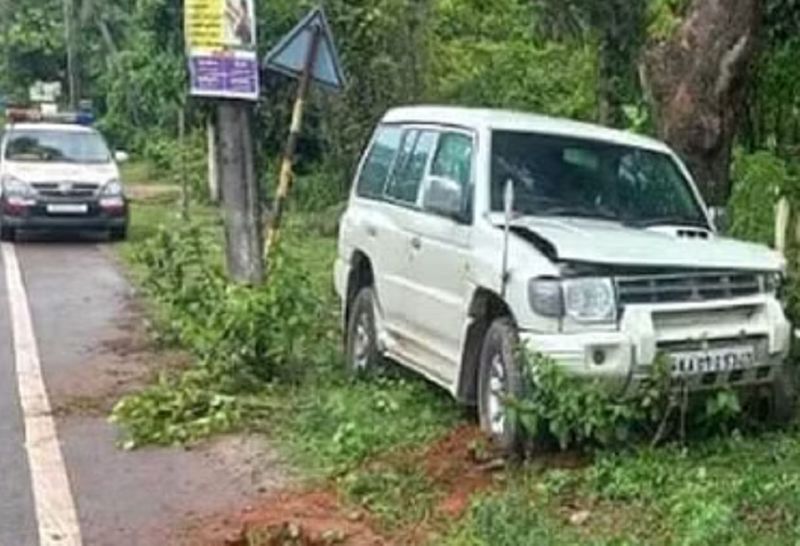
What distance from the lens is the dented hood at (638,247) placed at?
7480 mm

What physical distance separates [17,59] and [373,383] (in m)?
54.2

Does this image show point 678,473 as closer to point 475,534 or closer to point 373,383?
point 475,534

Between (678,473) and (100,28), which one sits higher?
Result: (100,28)

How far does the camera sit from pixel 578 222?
27.5 feet

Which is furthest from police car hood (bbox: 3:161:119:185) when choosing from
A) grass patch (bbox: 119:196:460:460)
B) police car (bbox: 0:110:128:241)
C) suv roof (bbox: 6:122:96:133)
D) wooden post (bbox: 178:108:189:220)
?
grass patch (bbox: 119:196:460:460)

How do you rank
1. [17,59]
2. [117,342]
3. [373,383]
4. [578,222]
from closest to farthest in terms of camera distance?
1. [578,222]
2. [373,383]
3. [117,342]
4. [17,59]

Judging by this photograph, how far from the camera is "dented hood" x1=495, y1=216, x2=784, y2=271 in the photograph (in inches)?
295

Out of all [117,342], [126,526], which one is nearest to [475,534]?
[126,526]

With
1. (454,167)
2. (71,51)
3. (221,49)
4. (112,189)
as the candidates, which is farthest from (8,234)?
(71,51)

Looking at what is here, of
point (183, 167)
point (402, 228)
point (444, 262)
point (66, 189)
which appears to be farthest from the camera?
point (183, 167)

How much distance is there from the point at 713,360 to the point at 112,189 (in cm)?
1652

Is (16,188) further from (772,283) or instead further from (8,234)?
(772,283)

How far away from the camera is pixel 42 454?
8.69 meters

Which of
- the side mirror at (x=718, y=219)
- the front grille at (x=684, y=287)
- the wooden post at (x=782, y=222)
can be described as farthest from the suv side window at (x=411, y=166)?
the wooden post at (x=782, y=222)
